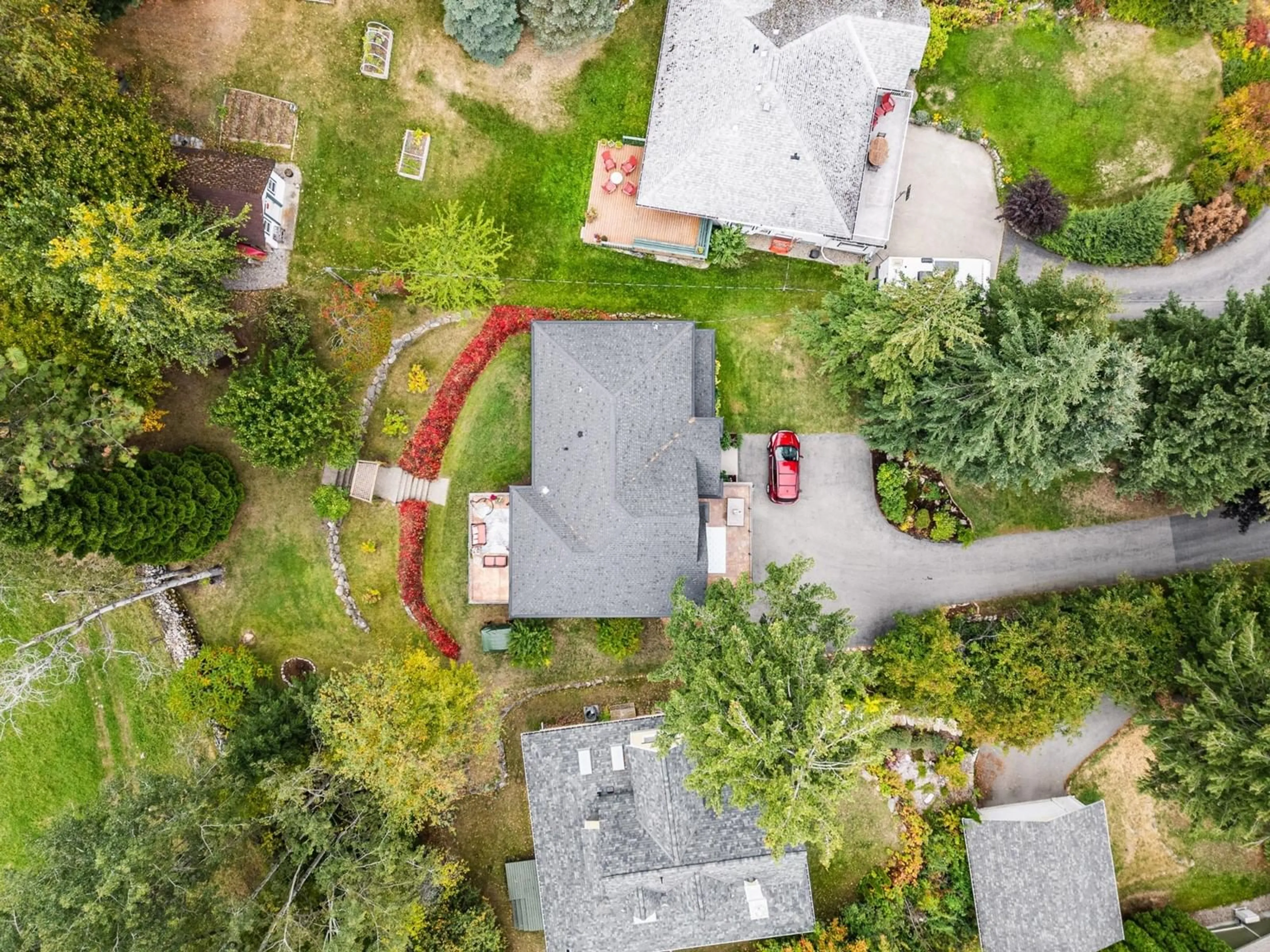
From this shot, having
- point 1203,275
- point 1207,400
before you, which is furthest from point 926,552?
point 1203,275

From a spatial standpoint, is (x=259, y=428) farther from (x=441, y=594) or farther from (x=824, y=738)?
(x=824, y=738)

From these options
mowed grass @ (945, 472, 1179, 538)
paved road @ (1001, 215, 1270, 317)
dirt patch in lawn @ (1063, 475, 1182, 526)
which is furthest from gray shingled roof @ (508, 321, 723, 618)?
paved road @ (1001, 215, 1270, 317)

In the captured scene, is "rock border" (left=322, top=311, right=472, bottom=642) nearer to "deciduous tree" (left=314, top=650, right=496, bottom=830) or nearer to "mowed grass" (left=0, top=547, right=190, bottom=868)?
"deciduous tree" (left=314, top=650, right=496, bottom=830)

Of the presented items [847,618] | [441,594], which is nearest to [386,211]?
[441,594]

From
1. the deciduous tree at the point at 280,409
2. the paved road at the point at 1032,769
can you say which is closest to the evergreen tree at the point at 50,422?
the deciduous tree at the point at 280,409

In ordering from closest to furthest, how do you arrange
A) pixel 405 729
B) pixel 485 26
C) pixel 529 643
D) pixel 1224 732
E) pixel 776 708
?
pixel 776 708, pixel 1224 732, pixel 405 729, pixel 485 26, pixel 529 643

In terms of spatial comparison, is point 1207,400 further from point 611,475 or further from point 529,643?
point 529,643
